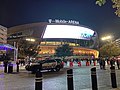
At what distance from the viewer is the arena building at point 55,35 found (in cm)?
11300

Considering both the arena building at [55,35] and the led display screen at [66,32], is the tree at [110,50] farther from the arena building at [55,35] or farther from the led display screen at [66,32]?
the led display screen at [66,32]

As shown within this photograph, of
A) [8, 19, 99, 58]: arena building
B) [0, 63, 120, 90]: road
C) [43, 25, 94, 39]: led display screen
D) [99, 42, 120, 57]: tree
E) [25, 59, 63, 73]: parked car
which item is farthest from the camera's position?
[43, 25, 94, 39]: led display screen

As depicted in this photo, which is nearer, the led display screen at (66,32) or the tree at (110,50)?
the tree at (110,50)

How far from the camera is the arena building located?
113000mm

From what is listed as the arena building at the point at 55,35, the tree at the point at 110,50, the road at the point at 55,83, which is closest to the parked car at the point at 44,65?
the road at the point at 55,83

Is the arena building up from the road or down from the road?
up

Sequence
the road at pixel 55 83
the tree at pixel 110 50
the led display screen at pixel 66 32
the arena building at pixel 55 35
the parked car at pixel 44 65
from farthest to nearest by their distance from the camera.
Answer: the led display screen at pixel 66 32, the arena building at pixel 55 35, the tree at pixel 110 50, the parked car at pixel 44 65, the road at pixel 55 83

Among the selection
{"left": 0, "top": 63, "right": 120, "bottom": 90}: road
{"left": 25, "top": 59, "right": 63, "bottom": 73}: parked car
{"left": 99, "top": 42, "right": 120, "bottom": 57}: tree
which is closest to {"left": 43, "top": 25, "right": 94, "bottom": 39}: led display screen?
{"left": 99, "top": 42, "right": 120, "bottom": 57}: tree

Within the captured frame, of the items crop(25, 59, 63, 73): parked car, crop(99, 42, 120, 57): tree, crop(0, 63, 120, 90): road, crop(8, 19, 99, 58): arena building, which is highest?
crop(8, 19, 99, 58): arena building

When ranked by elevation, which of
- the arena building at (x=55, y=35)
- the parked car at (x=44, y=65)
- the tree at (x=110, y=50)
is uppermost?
the arena building at (x=55, y=35)

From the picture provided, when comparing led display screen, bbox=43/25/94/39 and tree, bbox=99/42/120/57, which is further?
led display screen, bbox=43/25/94/39

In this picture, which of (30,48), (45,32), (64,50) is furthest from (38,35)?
(30,48)

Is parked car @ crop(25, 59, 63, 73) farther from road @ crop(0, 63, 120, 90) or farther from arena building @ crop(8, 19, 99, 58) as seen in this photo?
arena building @ crop(8, 19, 99, 58)

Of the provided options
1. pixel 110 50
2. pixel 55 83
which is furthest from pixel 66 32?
pixel 55 83
